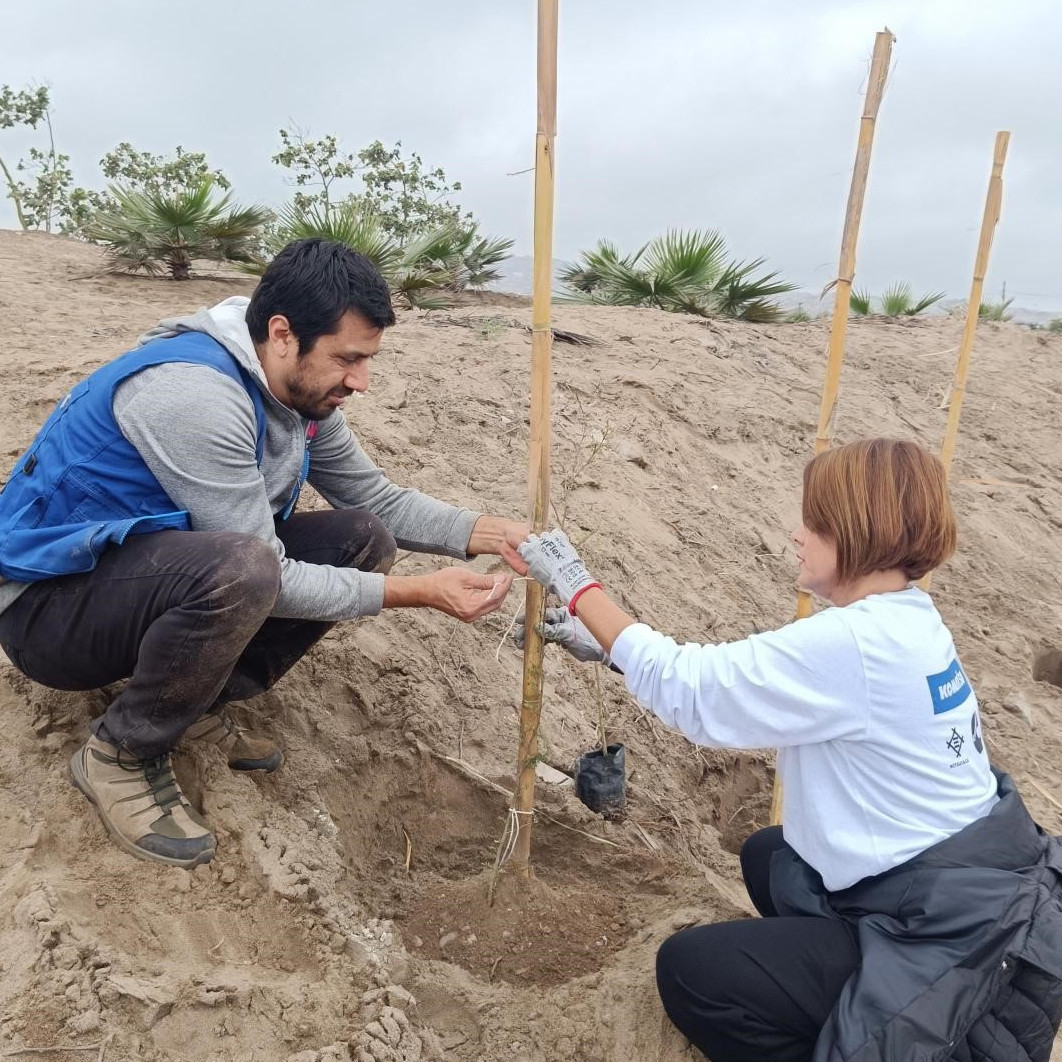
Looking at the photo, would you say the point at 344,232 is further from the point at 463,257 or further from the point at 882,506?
the point at 882,506

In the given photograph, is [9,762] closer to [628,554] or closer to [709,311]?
[628,554]

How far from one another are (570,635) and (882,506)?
2.63 ft

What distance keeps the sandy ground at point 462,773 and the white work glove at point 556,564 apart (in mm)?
900

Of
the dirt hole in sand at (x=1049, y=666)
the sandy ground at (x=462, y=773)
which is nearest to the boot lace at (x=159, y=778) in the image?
the sandy ground at (x=462, y=773)

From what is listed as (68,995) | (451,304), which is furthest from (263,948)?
(451,304)

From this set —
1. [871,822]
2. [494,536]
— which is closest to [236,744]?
[494,536]

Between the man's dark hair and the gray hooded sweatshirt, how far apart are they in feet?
0.32

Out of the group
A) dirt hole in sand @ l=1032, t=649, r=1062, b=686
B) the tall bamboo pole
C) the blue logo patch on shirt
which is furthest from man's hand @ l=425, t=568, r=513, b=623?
dirt hole in sand @ l=1032, t=649, r=1062, b=686

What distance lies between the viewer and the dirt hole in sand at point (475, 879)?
7.59ft

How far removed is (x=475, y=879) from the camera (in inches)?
98.7

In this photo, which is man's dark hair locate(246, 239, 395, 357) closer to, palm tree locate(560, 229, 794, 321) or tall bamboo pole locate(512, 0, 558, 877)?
tall bamboo pole locate(512, 0, 558, 877)

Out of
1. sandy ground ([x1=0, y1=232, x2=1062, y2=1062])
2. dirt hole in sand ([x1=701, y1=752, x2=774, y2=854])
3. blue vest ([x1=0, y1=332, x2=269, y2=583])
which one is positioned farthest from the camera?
dirt hole in sand ([x1=701, y1=752, x2=774, y2=854])

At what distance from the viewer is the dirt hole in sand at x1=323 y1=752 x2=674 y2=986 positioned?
7.59 feet

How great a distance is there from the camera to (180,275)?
7.20 m
